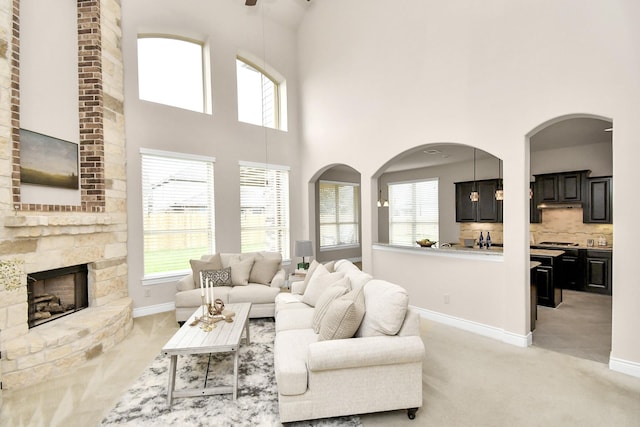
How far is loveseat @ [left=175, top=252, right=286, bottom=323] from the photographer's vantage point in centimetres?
418

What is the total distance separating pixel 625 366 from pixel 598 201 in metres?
4.19

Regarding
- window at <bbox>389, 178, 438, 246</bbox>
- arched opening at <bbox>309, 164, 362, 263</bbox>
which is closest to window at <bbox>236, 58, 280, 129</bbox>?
arched opening at <bbox>309, 164, 362, 263</bbox>

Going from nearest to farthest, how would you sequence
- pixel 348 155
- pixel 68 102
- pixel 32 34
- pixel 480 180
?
pixel 32 34, pixel 68 102, pixel 348 155, pixel 480 180

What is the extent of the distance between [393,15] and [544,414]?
505cm

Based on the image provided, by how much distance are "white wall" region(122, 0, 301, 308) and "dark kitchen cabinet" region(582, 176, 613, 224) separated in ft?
18.5

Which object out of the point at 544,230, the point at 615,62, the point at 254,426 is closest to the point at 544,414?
the point at 254,426

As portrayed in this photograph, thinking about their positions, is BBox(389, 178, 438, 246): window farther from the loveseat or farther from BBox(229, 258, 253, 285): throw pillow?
BBox(229, 258, 253, 285): throw pillow

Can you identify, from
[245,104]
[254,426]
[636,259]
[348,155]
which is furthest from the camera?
[245,104]

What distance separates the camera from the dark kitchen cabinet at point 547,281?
193 inches

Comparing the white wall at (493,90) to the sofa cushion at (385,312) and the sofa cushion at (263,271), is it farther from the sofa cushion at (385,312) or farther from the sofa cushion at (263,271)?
the sofa cushion at (385,312)

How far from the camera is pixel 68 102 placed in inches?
155

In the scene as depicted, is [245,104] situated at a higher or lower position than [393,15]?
lower

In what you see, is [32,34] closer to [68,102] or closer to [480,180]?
[68,102]

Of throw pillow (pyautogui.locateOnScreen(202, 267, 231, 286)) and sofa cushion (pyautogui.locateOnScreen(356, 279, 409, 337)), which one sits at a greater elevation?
sofa cushion (pyautogui.locateOnScreen(356, 279, 409, 337))
